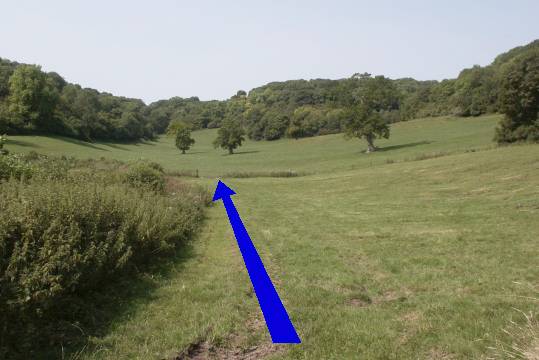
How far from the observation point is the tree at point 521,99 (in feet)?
125

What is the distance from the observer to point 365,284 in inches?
342

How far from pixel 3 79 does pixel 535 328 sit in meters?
112

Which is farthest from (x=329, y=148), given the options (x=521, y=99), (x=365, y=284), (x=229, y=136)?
(x=365, y=284)

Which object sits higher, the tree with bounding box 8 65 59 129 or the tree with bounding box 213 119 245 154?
the tree with bounding box 8 65 59 129

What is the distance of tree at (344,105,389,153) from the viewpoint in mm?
59344

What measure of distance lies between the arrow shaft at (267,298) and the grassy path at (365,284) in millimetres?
184

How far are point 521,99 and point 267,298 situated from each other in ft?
137

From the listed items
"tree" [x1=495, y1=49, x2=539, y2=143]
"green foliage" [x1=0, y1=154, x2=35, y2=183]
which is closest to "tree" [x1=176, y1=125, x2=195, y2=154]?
"tree" [x1=495, y1=49, x2=539, y2=143]

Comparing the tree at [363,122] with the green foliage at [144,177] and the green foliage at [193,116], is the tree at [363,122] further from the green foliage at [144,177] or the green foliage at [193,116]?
the green foliage at [193,116]

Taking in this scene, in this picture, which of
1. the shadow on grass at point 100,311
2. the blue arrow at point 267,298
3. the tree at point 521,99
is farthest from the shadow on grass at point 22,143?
the tree at point 521,99

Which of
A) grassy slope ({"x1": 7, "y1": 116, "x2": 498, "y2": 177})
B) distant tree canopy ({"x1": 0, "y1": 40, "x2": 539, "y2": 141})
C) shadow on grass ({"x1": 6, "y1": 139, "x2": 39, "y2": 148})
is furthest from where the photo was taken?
distant tree canopy ({"x1": 0, "y1": 40, "x2": 539, "y2": 141})

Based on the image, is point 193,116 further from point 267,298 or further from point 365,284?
point 267,298

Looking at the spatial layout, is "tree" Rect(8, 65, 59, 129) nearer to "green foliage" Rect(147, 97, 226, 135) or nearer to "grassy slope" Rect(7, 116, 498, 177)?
"grassy slope" Rect(7, 116, 498, 177)

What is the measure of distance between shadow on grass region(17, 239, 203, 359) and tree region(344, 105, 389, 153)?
53299 mm
